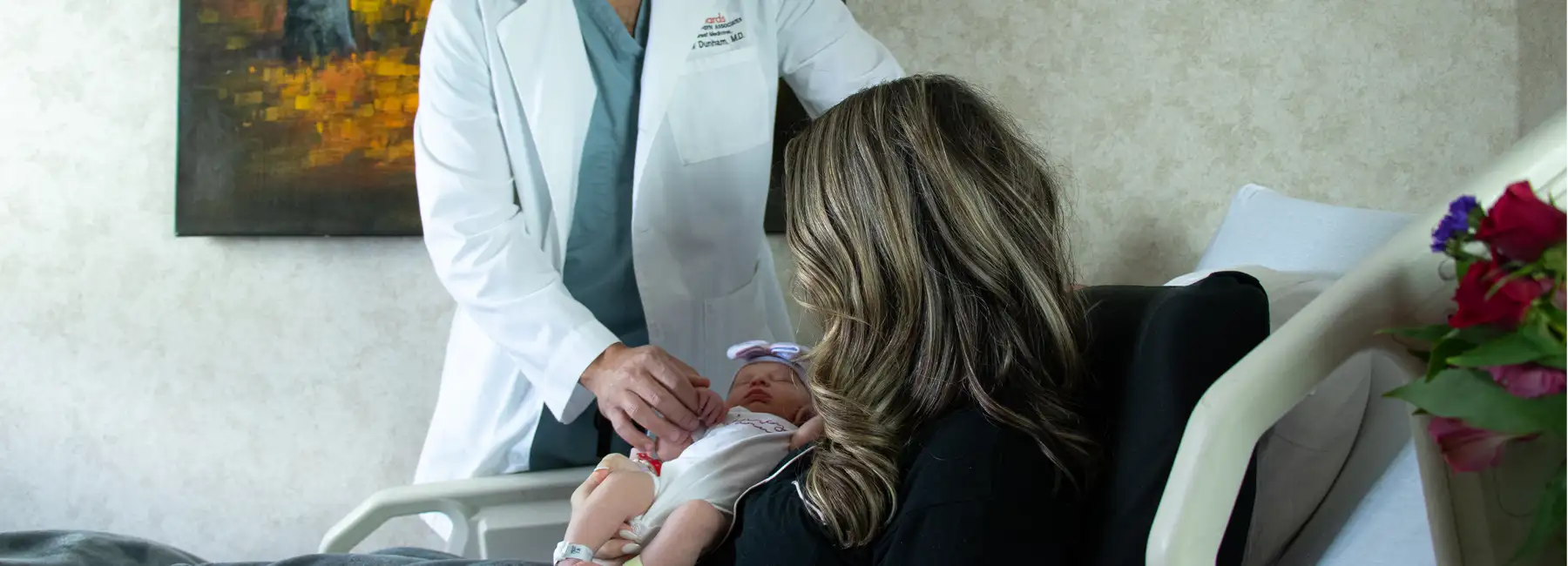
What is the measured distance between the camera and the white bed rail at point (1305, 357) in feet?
1.86

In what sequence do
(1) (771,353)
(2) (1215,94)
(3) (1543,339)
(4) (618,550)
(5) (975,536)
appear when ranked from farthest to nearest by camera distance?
(2) (1215,94), (1) (771,353), (4) (618,550), (5) (975,536), (3) (1543,339)

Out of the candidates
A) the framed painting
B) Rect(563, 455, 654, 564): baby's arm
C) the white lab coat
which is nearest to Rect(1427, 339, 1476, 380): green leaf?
Rect(563, 455, 654, 564): baby's arm

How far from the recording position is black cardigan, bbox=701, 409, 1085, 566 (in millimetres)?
805

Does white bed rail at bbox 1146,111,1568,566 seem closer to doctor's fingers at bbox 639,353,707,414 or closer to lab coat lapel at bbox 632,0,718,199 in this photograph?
doctor's fingers at bbox 639,353,707,414

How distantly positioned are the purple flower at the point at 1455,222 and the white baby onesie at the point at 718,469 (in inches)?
25.6

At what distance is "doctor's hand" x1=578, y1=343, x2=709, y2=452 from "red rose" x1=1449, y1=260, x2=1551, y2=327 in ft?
2.76

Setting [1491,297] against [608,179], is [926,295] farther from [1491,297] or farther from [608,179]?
[608,179]

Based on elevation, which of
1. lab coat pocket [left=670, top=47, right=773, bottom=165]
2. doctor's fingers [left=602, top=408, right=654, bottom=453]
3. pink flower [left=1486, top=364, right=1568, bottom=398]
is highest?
lab coat pocket [left=670, top=47, right=773, bottom=165]

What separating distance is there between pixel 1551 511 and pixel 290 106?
1935 mm

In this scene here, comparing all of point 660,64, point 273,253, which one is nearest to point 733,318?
point 660,64

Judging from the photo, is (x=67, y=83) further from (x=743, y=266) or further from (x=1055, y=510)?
(x=1055, y=510)

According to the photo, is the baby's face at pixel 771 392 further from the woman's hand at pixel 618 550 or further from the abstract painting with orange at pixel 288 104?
the abstract painting with orange at pixel 288 104

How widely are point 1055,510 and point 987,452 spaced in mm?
73

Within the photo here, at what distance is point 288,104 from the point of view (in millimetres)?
1934
